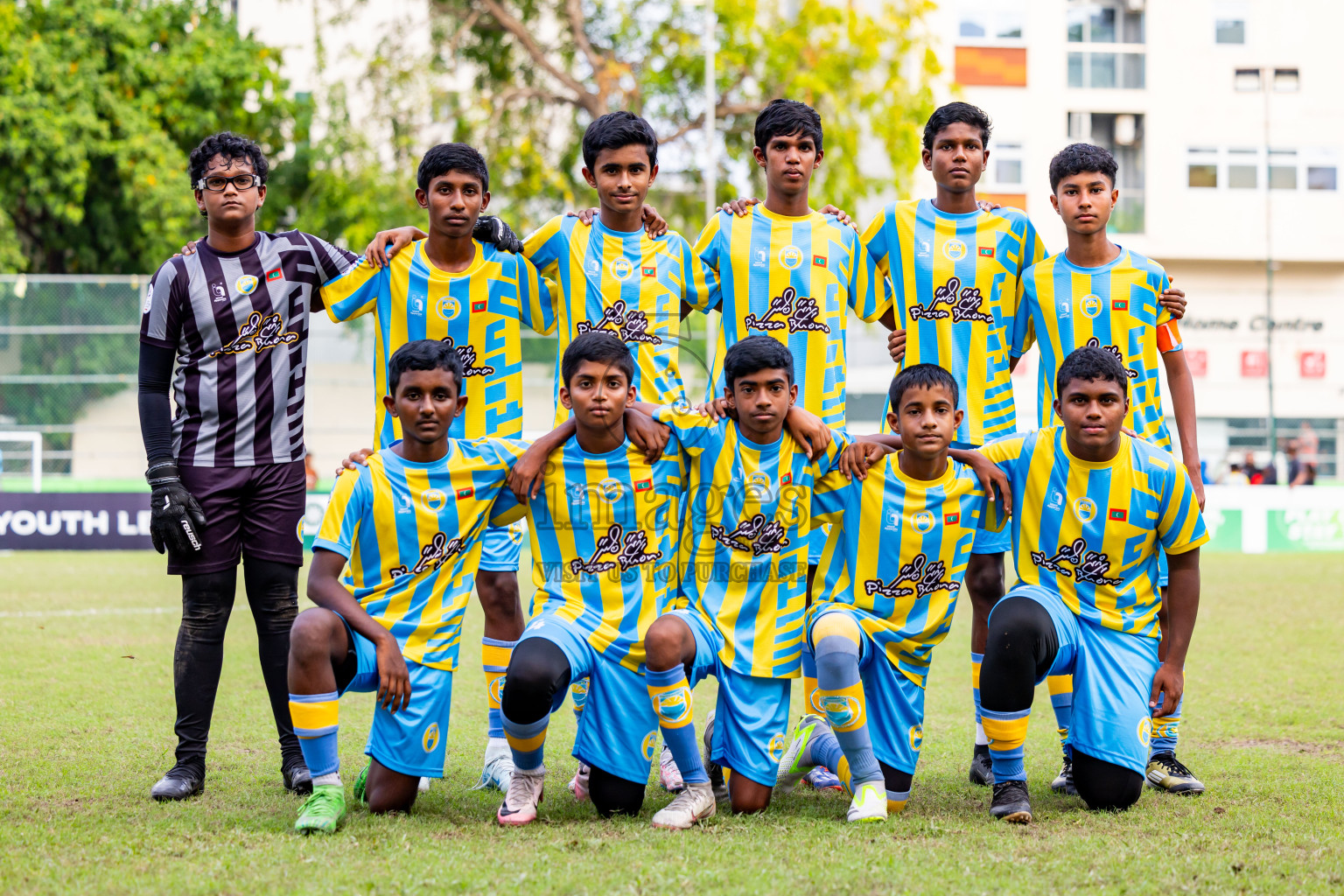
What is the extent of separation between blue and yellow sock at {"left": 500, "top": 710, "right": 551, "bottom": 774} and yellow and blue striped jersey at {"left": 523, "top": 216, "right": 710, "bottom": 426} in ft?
3.66

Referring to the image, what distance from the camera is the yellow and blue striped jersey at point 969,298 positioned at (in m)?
4.55

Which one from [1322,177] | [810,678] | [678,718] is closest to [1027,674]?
[810,678]

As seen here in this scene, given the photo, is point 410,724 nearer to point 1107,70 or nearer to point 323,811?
point 323,811

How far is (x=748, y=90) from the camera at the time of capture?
2084cm

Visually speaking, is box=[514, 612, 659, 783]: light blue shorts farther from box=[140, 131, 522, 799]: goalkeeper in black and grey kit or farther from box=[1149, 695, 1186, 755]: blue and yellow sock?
box=[1149, 695, 1186, 755]: blue and yellow sock

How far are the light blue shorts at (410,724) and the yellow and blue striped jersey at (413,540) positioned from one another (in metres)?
0.06

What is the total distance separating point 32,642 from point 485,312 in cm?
473

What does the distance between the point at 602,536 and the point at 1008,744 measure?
1357mm

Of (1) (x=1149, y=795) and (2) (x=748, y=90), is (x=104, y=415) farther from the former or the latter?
(1) (x=1149, y=795)

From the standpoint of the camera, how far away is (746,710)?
399 centimetres

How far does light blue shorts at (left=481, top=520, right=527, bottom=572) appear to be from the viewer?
182 inches

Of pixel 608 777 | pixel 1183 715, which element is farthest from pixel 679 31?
pixel 608 777

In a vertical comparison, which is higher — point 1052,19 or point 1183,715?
point 1052,19

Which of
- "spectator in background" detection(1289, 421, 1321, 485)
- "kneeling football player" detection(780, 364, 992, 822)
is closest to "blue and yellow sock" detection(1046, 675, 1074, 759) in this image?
"kneeling football player" detection(780, 364, 992, 822)
